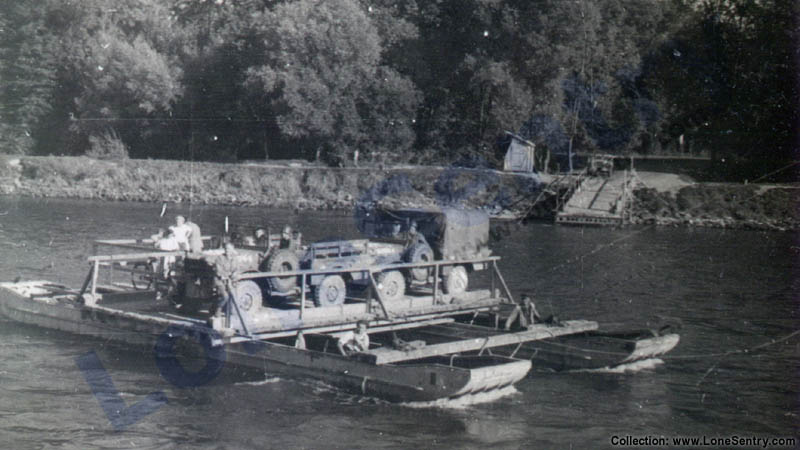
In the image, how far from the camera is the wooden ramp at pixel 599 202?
2240 inches

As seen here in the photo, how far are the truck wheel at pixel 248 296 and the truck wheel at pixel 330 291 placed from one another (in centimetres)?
145

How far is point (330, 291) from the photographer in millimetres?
19188

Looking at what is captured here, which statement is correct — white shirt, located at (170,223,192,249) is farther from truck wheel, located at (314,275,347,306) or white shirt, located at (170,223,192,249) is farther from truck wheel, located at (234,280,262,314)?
truck wheel, located at (314,275,347,306)

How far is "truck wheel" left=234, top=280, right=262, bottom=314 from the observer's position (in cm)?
1755

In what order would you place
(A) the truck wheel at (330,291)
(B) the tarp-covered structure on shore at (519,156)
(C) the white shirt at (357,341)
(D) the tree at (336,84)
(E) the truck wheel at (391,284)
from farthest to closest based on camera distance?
(D) the tree at (336,84) < (B) the tarp-covered structure on shore at (519,156) < (E) the truck wheel at (391,284) < (A) the truck wheel at (330,291) < (C) the white shirt at (357,341)

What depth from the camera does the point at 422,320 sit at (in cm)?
2080

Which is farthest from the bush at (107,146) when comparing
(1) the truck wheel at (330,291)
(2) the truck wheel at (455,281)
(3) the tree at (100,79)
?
(1) the truck wheel at (330,291)

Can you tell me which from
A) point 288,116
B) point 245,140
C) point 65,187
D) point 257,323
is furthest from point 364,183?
point 257,323

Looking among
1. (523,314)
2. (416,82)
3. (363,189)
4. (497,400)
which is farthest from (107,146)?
(497,400)

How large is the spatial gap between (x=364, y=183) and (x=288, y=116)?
318 inches

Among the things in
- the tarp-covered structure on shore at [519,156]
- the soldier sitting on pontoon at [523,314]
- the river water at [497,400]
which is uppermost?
the tarp-covered structure on shore at [519,156]

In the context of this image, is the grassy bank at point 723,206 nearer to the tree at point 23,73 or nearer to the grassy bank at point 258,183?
the grassy bank at point 258,183

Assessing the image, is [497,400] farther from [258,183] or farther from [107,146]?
[107,146]

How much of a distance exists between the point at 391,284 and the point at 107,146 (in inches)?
2477
